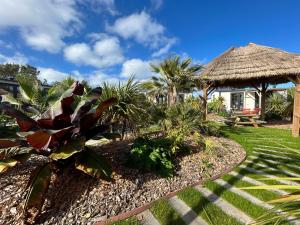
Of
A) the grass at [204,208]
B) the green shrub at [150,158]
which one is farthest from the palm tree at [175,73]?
the grass at [204,208]

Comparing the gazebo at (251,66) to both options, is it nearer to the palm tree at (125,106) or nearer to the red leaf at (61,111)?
the palm tree at (125,106)

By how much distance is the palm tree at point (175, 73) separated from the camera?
12.6 m

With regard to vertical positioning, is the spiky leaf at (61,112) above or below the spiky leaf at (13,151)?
above

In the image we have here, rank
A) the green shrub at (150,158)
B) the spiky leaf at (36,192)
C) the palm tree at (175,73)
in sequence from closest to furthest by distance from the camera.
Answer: the spiky leaf at (36,192)
the green shrub at (150,158)
the palm tree at (175,73)

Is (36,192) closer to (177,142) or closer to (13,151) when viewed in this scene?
(13,151)

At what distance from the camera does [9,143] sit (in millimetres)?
2992

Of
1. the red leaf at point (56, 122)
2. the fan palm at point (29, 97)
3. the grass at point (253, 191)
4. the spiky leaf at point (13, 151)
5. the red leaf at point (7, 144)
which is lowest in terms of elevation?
the grass at point (253, 191)

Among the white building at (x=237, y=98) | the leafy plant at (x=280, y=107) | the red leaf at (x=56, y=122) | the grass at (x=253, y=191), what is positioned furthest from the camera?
the white building at (x=237, y=98)

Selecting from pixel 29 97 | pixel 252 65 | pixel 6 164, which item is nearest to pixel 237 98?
pixel 252 65

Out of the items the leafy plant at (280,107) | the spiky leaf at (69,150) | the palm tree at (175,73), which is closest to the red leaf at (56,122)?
the spiky leaf at (69,150)

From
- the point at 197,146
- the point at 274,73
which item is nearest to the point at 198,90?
the point at 274,73

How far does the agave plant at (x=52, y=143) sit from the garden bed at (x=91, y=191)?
245 mm

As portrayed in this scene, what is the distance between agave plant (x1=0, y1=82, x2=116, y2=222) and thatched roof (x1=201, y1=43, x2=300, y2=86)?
11.0 meters

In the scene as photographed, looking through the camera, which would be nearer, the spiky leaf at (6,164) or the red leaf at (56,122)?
the spiky leaf at (6,164)
